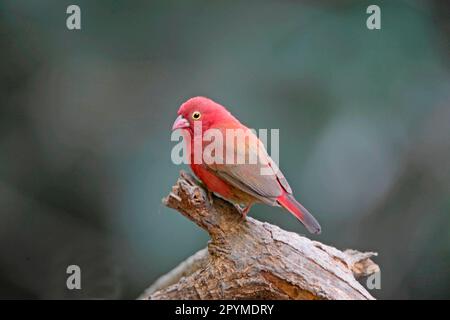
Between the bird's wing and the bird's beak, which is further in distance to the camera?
the bird's beak

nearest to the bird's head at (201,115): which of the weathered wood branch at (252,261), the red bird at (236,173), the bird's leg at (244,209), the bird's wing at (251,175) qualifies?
the red bird at (236,173)

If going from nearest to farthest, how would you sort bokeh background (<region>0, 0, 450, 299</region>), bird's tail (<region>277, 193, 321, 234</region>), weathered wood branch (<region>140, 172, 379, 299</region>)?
1. weathered wood branch (<region>140, 172, 379, 299</region>)
2. bird's tail (<region>277, 193, 321, 234</region>)
3. bokeh background (<region>0, 0, 450, 299</region>)

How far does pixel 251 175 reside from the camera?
2471 millimetres

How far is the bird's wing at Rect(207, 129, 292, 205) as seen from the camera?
2453 millimetres

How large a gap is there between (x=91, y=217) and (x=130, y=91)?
3.18 ft

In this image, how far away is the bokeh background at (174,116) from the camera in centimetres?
407

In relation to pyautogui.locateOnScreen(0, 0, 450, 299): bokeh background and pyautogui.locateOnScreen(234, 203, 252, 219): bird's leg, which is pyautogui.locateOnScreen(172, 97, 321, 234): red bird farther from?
pyautogui.locateOnScreen(0, 0, 450, 299): bokeh background

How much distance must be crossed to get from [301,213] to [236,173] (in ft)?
1.11

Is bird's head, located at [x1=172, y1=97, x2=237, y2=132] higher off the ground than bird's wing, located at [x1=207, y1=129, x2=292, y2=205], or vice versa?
bird's head, located at [x1=172, y1=97, x2=237, y2=132]

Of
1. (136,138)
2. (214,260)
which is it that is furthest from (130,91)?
(214,260)

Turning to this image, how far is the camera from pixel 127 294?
4270 millimetres

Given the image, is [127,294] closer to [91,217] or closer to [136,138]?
[91,217]

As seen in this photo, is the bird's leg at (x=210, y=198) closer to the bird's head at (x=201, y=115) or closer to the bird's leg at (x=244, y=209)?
the bird's leg at (x=244, y=209)

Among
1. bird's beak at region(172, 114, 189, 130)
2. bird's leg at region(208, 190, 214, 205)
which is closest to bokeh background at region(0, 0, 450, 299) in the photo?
bird's beak at region(172, 114, 189, 130)
